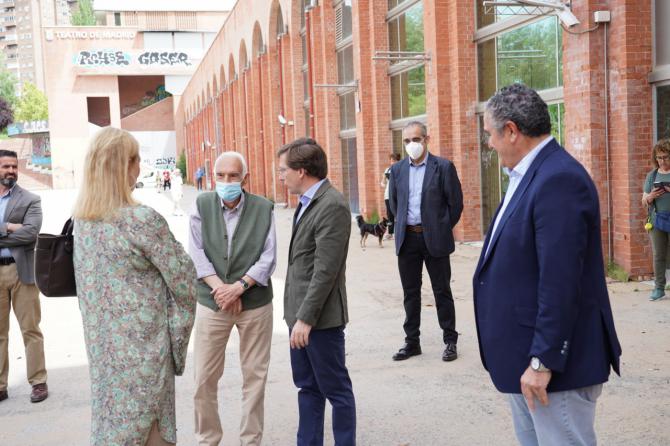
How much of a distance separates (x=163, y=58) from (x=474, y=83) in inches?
2381

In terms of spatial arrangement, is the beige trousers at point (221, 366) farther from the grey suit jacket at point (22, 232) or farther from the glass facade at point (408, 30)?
the glass facade at point (408, 30)

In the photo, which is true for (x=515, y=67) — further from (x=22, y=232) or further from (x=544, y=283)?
(x=544, y=283)

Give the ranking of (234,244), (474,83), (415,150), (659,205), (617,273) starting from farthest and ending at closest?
(474,83) < (617,273) < (659,205) < (415,150) < (234,244)

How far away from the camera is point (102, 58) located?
222 ft

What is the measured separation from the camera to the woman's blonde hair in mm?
3064

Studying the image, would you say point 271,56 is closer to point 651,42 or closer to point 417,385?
point 651,42

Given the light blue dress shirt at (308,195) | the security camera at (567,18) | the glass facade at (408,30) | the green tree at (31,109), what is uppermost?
the green tree at (31,109)

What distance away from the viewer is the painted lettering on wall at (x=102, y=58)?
67.0 m

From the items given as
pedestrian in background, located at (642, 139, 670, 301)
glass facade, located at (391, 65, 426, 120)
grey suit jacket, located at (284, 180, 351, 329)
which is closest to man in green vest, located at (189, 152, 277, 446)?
grey suit jacket, located at (284, 180, 351, 329)

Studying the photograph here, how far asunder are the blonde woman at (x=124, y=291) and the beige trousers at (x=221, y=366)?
3.62ft

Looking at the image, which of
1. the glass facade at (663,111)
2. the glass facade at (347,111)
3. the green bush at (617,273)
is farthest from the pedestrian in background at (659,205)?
the glass facade at (347,111)

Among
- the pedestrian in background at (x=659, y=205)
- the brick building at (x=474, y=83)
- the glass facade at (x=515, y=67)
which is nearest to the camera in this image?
the pedestrian in background at (x=659, y=205)

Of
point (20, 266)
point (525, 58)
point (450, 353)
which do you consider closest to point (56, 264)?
point (20, 266)

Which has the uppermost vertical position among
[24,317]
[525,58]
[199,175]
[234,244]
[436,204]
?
[525,58]
